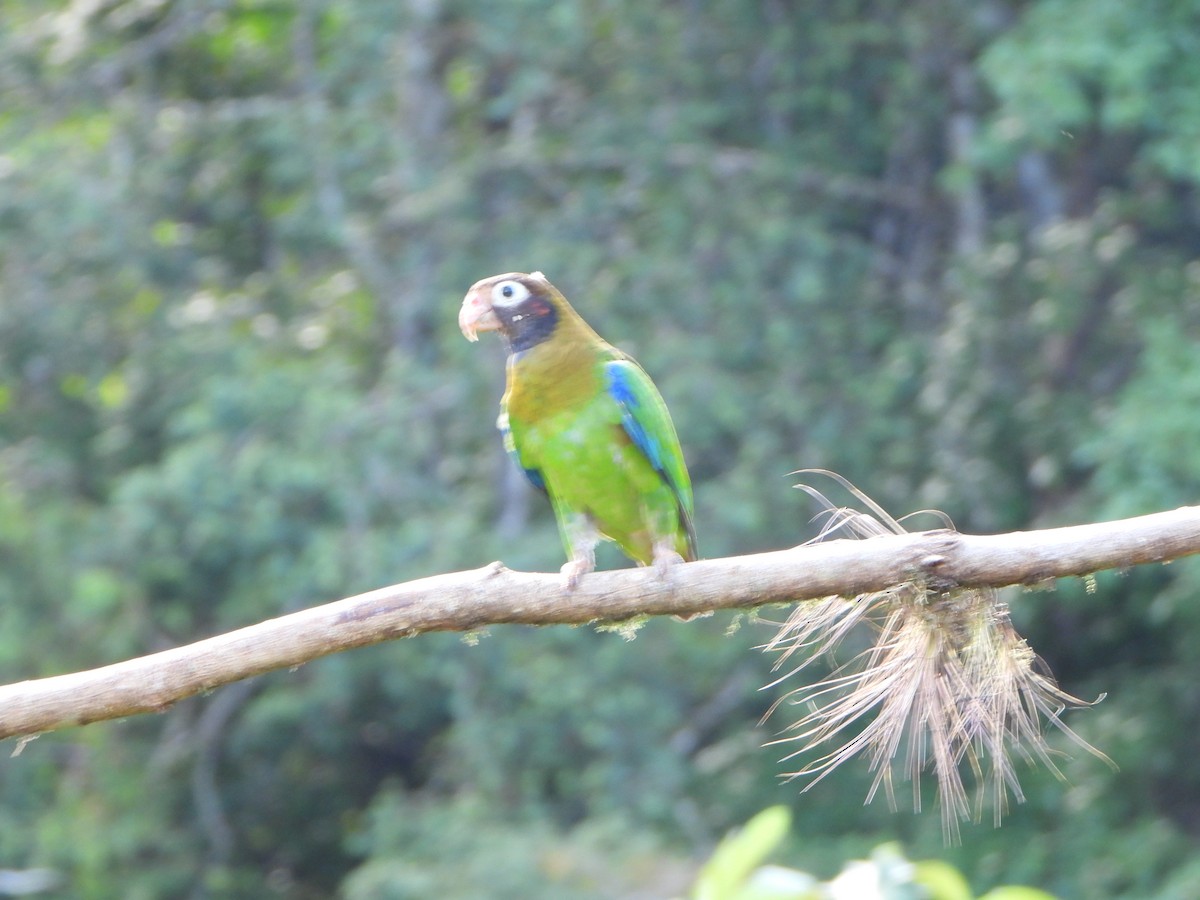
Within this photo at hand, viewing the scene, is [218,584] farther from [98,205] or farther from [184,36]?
[184,36]

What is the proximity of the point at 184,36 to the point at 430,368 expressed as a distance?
8.45 feet

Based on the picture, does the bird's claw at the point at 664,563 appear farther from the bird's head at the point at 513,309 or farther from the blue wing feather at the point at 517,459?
the bird's head at the point at 513,309

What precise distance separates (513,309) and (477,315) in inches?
3.9

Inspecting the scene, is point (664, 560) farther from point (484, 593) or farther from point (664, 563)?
point (484, 593)

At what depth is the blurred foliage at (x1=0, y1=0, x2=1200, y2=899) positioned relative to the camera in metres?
8.09

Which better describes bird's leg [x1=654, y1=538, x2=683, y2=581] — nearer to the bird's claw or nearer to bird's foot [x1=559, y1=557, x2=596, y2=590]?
the bird's claw

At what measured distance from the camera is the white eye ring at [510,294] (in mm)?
4336

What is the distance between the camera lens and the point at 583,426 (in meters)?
4.16

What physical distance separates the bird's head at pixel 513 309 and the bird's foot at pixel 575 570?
2.12ft

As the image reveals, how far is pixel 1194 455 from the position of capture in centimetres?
713

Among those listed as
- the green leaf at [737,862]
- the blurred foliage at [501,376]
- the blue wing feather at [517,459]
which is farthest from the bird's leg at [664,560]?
the blurred foliage at [501,376]

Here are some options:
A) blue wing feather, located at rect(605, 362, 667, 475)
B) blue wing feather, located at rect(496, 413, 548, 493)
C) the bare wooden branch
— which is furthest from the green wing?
the bare wooden branch

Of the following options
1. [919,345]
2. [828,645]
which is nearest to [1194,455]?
[919,345]

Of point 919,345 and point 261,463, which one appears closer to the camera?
point 261,463
